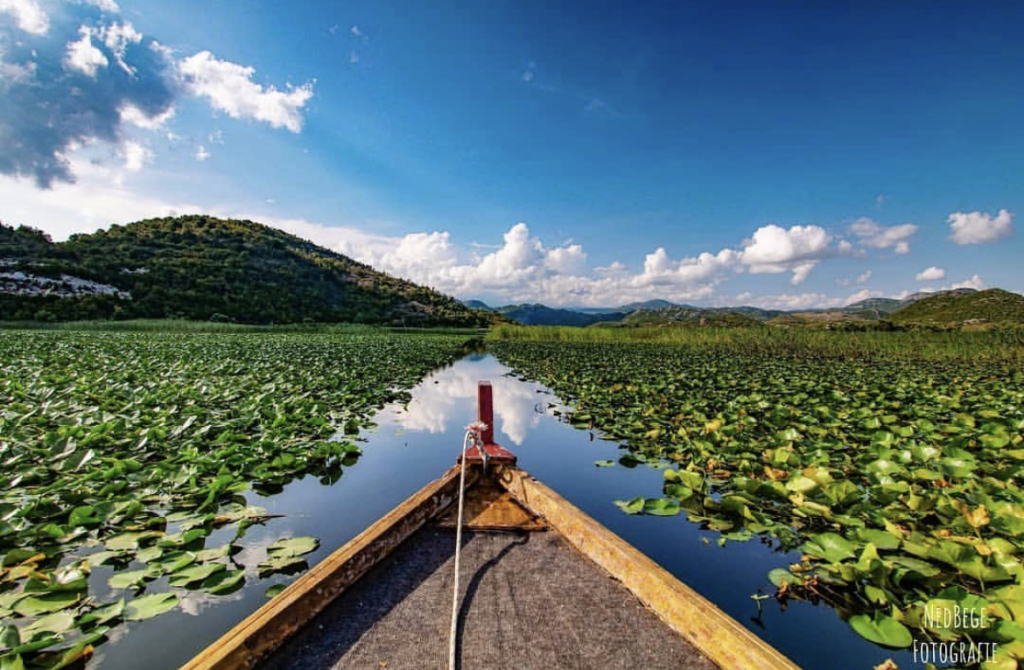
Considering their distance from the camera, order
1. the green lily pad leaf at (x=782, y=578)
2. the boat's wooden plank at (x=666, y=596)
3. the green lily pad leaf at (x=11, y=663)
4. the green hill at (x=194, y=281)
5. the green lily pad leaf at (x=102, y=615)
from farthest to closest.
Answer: the green hill at (x=194, y=281) → the green lily pad leaf at (x=782, y=578) → the green lily pad leaf at (x=102, y=615) → the boat's wooden plank at (x=666, y=596) → the green lily pad leaf at (x=11, y=663)

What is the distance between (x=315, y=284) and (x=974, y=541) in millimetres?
76947

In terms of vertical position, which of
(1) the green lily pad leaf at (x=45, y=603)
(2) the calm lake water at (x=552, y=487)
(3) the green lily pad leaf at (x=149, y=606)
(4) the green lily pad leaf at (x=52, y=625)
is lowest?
(2) the calm lake water at (x=552, y=487)

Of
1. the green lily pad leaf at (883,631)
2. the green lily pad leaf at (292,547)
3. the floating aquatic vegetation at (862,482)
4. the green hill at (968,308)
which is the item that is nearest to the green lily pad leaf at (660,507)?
the floating aquatic vegetation at (862,482)

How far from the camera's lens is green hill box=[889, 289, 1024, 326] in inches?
2613

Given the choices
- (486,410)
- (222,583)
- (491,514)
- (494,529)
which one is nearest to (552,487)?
(486,410)

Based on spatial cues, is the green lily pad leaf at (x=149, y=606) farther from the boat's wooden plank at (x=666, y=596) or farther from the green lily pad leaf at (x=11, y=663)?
the boat's wooden plank at (x=666, y=596)

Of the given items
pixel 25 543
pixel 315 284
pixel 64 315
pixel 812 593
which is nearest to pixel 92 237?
pixel 315 284

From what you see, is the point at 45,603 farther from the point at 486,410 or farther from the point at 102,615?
the point at 486,410

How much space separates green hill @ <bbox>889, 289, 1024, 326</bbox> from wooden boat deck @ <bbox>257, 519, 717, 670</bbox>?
83948mm

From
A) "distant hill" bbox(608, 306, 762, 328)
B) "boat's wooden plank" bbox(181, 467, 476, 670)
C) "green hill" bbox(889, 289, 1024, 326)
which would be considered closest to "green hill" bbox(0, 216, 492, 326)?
"distant hill" bbox(608, 306, 762, 328)

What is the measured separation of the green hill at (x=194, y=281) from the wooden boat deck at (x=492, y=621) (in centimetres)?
4719

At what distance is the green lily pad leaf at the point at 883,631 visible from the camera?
192 centimetres

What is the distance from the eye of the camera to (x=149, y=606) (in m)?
2.29

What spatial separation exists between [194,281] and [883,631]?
6442cm
